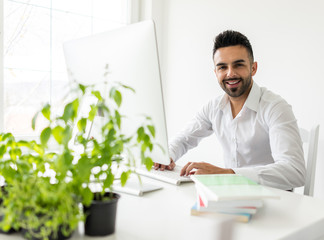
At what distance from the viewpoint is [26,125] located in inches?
91.7

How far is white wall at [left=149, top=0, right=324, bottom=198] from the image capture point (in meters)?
1.97

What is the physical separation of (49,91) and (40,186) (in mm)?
1921

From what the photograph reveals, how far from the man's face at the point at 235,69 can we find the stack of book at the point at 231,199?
0.94 meters

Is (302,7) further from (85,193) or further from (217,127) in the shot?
(85,193)

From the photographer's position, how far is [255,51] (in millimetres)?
2238

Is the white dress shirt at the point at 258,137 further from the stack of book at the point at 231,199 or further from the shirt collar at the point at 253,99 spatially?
the stack of book at the point at 231,199

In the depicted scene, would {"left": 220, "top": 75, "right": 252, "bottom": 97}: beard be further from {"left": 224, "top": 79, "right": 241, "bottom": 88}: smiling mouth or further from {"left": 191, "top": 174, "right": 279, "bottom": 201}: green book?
{"left": 191, "top": 174, "right": 279, "bottom": 201}: green book

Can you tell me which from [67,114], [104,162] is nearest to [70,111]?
[67,114]

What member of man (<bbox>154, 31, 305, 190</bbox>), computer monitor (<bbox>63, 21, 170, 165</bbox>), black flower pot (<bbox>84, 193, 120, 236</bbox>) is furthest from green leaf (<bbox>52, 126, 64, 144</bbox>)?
man (<bbox>154, 31, 305, 190</bbox>)

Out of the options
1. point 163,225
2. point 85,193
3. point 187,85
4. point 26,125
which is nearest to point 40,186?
point 85,193

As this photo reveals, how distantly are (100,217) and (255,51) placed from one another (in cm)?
182

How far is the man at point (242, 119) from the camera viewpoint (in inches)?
60.9

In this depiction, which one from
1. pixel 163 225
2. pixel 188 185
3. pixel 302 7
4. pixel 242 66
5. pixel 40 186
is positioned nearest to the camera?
pixel 40 186

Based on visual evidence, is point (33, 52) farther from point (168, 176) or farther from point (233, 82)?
point (168, 176)
